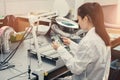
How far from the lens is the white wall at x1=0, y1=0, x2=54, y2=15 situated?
2.54 metres

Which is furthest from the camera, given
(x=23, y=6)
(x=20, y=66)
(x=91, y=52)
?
(x=23, y=6)

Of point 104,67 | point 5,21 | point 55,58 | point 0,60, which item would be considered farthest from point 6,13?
point 104,67

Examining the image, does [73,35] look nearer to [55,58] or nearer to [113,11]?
[55,58]

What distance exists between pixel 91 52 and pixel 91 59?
50 millimetres

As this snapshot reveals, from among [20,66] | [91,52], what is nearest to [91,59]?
[91,52]

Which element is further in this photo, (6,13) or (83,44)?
(6,13)

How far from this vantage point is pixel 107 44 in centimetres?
151

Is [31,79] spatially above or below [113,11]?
below

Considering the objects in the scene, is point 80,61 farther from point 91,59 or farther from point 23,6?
point 23,6

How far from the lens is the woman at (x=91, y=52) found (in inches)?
55.6

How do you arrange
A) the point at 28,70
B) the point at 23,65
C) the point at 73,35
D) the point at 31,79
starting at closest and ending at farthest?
1. the point at 31,79
2. the point at 28,70
3. the point at 23,65
4. the point at 73,35

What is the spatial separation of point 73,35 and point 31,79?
1058 millimetres

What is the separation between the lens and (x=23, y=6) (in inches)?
106

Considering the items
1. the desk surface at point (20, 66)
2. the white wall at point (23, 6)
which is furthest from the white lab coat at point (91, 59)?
the white wall at point (23, 6)
